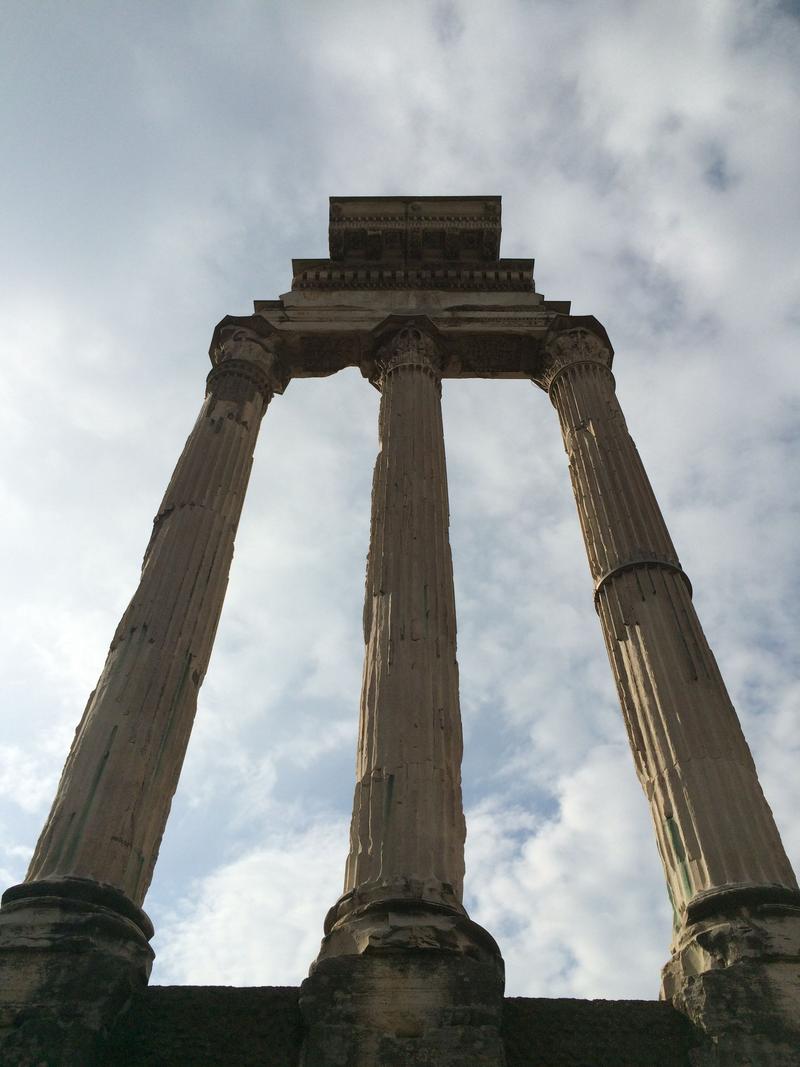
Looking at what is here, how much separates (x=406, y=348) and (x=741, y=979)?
12.5 m

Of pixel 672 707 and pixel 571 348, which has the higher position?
pixel 571 348

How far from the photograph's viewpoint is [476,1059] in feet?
24.7

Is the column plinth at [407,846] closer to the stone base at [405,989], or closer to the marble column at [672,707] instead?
the stone base at [405,989]

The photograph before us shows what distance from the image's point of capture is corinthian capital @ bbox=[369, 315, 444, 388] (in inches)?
694

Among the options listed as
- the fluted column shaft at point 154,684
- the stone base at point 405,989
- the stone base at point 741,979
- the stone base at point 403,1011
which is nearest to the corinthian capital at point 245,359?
the fluted column shaft at point 154,684

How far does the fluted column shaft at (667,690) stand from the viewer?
9461 millimetres

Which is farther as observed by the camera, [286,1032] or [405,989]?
[286,1032]

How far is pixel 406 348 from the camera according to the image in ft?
58.9

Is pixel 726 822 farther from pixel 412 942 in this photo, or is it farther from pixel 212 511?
pixel 212 511

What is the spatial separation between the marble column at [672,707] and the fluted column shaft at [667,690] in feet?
0.04

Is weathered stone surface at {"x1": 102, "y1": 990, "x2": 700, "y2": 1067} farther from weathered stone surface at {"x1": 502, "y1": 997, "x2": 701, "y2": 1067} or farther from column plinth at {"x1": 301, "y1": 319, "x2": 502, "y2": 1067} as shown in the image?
column plinth at {"x1": 301, "y1": 319, "x2": 502, "y2": 1067}

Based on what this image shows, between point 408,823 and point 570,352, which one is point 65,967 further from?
point 570,352

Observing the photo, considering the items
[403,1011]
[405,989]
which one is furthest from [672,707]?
[403,1011]

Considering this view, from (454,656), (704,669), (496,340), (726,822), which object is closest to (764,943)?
(726,822)
